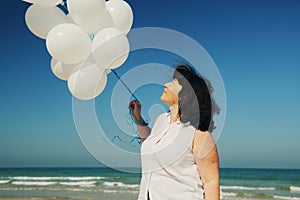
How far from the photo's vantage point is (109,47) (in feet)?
9.09

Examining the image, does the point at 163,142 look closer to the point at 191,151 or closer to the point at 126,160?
the point at 191,151

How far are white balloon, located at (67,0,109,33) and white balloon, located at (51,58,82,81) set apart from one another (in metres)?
0.29

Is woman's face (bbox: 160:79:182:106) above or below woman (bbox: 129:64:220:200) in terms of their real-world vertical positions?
above

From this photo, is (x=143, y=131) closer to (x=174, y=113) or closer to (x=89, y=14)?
(x=174, y=113)

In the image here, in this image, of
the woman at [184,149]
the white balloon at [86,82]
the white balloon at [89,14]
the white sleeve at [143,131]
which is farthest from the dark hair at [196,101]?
the white balloon at [89,14]

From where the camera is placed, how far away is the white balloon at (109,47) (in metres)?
2.77

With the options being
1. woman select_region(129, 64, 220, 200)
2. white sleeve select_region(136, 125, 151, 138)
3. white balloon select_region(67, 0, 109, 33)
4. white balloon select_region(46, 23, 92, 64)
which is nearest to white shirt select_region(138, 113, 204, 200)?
woman select_region(129, 64, 220, 200)

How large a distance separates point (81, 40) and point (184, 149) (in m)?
1.05

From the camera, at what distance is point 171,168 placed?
2.39 m

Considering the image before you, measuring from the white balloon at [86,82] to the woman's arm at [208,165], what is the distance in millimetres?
904

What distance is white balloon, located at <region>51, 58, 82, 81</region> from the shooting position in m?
2.94

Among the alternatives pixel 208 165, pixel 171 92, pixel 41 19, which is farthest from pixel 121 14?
pixel 208 165

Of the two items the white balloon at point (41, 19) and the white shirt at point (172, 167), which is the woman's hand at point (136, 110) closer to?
the white shirt at point (172, 167)

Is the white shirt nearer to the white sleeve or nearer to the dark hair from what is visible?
the dark hair
